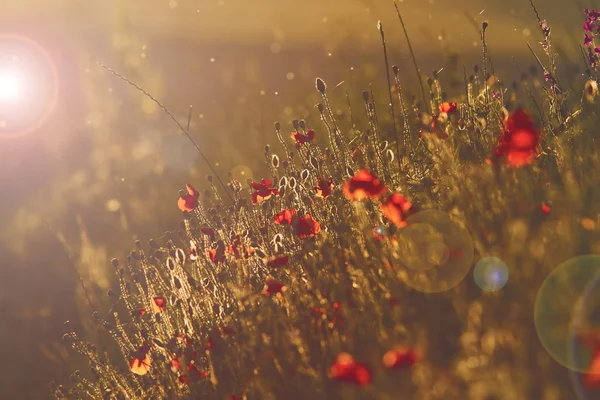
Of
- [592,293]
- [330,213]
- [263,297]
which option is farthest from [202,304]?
[592,293]

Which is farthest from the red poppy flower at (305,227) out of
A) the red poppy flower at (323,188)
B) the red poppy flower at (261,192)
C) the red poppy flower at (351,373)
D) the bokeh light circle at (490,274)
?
the red poppy flower at (351,373)

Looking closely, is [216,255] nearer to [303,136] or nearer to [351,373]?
[303,136]

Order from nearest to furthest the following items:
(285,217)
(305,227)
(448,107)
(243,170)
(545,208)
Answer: (545,208), (305,227), (285,217), (448,107), (243,170)

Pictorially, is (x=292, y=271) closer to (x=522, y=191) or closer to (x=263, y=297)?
(x=263, y=297)

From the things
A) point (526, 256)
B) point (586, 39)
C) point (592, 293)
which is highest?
point (586, 39)

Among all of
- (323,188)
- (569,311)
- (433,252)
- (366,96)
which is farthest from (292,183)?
(569,311)

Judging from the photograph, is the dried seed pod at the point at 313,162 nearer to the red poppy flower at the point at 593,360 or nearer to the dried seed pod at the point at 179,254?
the dried seed pod at the point at 179,254
